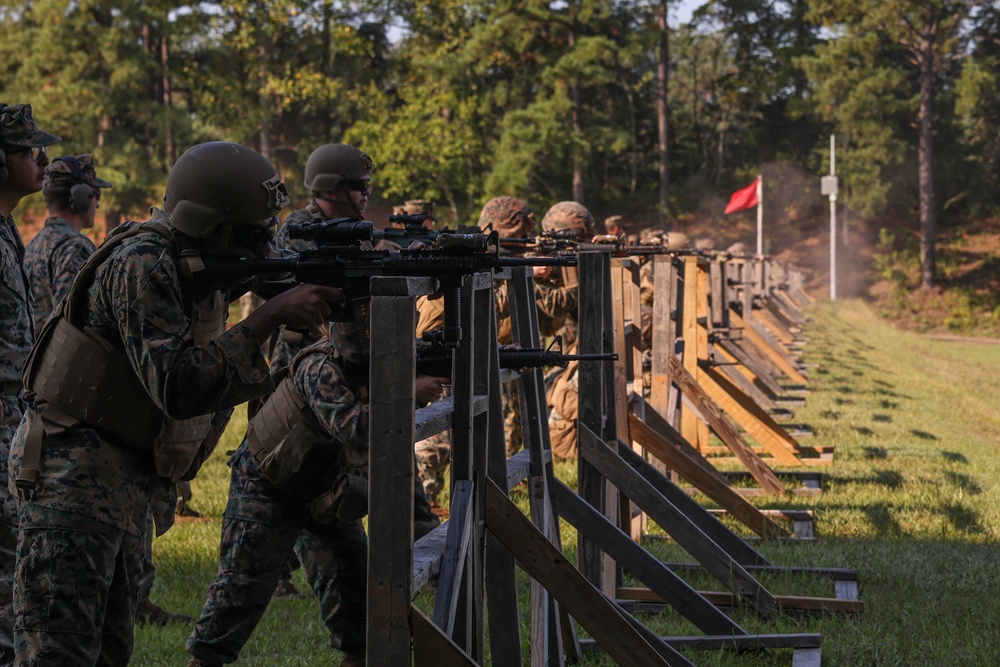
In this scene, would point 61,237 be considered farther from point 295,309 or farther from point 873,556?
point 873,556

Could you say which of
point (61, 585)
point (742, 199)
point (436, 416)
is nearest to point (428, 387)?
point (436, 416)

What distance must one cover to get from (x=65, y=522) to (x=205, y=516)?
5.37 m

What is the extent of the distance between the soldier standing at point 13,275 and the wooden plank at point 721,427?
16.3 feet

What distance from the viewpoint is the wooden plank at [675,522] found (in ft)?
19.9

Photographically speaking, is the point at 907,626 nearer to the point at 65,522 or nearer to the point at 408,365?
the point at 408,365

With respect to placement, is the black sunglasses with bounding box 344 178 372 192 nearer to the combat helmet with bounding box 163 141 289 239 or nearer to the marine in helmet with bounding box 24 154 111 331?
the marine in helmet with bounding box 24 154 111 331

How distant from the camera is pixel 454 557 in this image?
3893mm

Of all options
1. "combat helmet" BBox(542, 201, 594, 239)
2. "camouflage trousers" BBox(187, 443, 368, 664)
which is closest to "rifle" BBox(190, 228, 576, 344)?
"camouflage trousers" BBox(187, 443, 368, 664)

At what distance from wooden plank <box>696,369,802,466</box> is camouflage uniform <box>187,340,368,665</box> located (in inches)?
227

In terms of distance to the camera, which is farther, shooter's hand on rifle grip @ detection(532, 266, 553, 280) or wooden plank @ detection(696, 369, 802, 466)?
wooden plank @ detection(696, 369, 802, 466)

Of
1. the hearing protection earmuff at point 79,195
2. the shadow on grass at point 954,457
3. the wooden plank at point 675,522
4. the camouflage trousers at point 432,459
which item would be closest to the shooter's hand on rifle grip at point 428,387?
the wooden plank at point 675,522

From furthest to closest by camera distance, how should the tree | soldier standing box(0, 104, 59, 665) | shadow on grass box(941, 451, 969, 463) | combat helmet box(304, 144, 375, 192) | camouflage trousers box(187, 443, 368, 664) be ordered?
the tree
shadow on grass box(941, 451, 969, 463)
combat helmet box(304, 144, 375, 192)
soldier standing box(0, 104, 59, 665)
camouflage trousers box(187, 443, 368, 664)

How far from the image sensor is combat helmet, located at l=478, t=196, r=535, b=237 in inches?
372

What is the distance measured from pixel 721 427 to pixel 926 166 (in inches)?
1606
